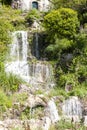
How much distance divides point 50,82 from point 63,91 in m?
2.32

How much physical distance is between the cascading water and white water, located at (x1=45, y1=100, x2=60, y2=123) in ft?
9.83

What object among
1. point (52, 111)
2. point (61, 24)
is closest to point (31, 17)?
point (61, 24)

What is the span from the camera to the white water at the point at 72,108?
28266 mm

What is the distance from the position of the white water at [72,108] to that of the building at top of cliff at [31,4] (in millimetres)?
17005

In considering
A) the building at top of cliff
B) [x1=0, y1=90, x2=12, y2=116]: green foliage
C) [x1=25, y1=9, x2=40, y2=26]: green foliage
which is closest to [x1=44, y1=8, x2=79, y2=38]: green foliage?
[x1=25, y1=9, x2=40, y2=26]: green foliage

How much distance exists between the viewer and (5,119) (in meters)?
26.0

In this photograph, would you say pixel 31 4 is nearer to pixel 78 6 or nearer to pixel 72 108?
pixel 78 6

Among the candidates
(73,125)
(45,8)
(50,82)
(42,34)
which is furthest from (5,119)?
(45,8)

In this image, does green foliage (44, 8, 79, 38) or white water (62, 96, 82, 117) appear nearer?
white water (62, 96, 82, 117)

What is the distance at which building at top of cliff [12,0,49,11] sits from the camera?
44250 millimetres

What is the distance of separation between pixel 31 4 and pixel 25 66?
45.8 ft

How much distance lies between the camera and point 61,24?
110 ft

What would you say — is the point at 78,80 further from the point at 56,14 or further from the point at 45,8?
the point at 45,8

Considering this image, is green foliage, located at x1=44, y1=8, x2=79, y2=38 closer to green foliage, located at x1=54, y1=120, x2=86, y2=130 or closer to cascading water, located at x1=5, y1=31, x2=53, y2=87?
cascading water, located at x1=5, y1=31, x2=53, y2=87
